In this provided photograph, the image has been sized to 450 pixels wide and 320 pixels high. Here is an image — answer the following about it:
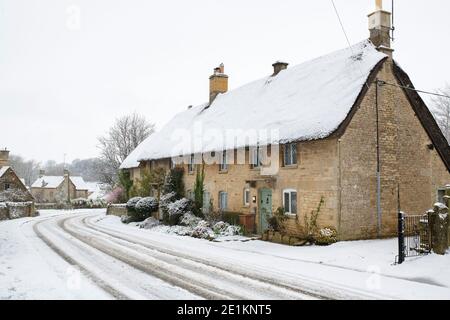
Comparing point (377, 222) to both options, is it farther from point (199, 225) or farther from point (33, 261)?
point (33, 261)

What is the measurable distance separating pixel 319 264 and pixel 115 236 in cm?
1133

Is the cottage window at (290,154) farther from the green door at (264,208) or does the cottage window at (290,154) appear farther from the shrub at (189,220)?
the shrub at (189,220)

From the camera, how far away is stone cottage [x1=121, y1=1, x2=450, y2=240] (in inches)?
653

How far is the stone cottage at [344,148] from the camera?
16.6 m

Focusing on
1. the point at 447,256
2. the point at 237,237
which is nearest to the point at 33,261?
the point at 237,237

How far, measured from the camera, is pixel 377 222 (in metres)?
17.2

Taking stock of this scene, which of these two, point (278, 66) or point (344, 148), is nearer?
point (344, 148)

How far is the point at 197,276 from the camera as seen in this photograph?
35.8 ft

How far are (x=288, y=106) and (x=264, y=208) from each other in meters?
5.29

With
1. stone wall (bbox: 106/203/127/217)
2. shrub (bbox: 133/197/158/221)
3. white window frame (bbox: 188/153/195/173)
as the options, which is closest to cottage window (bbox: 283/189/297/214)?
white window frame (bbox: 188/153/195/173)

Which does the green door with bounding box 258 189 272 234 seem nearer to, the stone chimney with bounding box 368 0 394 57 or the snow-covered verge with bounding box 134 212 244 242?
the snow-covered verge with bounding box 134 212 244 242

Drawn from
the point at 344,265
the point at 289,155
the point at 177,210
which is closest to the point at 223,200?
the point at 177,210

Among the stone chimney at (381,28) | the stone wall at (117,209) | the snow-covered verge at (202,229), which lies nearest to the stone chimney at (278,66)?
the stone chimney at (381,28)

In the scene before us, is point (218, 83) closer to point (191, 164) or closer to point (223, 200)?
point (191, 164)
